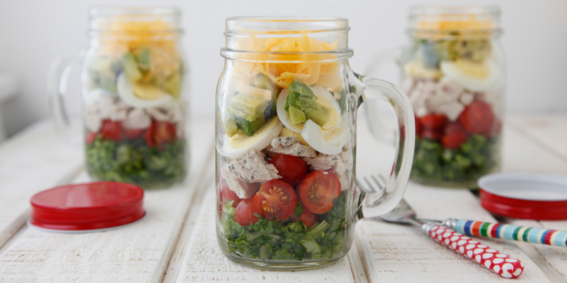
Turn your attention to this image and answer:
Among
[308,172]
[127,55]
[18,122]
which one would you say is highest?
[127,55]

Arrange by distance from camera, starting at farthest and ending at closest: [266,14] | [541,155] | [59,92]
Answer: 1. [266,14]
2. [541,155]
3. [59,92]

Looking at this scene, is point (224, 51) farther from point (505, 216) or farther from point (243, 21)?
point (505, 216)

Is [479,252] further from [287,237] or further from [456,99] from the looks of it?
[456,99]

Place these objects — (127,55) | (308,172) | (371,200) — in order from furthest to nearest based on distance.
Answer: (127,55), (371,200), (308,172)

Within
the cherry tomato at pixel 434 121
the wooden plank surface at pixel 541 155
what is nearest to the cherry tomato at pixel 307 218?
the wooden plank surface at pixel 541 155

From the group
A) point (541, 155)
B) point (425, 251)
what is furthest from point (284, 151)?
point (541, 155)

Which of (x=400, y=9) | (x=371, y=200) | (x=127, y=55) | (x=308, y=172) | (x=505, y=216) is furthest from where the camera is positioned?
(x=400, y=9)

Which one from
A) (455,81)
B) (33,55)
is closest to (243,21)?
(455,81)
